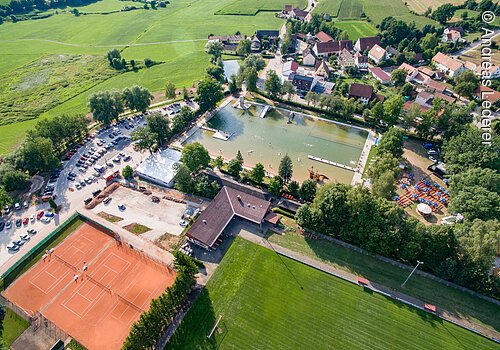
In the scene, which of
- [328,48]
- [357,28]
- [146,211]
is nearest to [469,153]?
[146,211]

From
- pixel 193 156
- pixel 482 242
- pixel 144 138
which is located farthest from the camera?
pixel 144 138

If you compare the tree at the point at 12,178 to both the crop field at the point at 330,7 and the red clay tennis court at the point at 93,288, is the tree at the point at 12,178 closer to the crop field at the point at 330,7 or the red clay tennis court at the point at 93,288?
the red clay tennis court at the point at 93,288

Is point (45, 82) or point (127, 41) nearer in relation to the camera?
point (45, 82)

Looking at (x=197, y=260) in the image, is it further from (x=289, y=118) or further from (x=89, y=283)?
(x=289, y=118)

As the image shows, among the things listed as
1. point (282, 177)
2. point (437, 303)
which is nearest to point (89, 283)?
point (282, 177)

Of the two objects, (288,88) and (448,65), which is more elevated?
(448,65)

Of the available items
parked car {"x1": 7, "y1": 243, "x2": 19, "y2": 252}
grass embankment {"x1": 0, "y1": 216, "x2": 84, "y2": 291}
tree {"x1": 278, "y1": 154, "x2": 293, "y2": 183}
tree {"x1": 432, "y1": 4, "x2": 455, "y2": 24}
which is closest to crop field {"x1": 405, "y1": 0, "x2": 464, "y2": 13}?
tree {"x1": 432, "y1": 4, "x2": 455, "y2": 24}

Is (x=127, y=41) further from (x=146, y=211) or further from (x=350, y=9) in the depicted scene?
(x=350, y=9)
